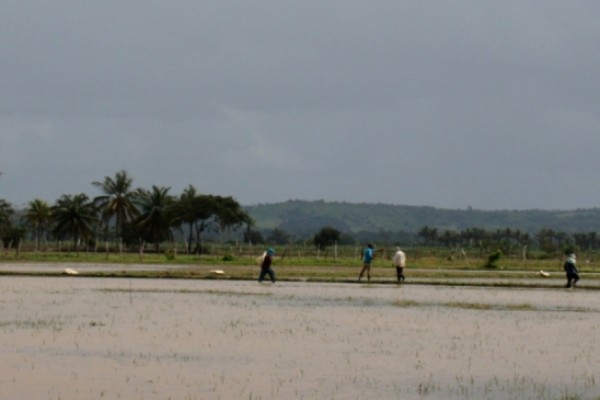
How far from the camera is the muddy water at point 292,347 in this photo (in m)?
13.7

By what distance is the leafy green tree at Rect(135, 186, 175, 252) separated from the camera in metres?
110

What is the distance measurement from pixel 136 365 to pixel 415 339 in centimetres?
655

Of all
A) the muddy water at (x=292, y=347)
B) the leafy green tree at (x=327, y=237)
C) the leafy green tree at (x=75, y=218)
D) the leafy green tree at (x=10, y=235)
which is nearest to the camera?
the muddy water at (x=292, y=347)

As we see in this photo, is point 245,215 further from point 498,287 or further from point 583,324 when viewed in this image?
point 583,324

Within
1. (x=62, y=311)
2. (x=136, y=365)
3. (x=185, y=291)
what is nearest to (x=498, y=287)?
(x=185, y=291)

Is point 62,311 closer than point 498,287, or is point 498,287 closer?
point 62,311

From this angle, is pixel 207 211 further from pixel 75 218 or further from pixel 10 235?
pixel 10 235

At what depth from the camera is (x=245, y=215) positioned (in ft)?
376

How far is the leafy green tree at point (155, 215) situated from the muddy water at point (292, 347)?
76727 millimetres

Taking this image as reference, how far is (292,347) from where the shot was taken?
1830cm

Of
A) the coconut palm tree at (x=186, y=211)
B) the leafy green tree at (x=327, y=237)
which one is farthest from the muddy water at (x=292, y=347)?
the leafy green tree at (x=327, y=237)

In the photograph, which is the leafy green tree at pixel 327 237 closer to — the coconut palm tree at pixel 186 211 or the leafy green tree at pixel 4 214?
the coconut palm tree at pixel 186 211

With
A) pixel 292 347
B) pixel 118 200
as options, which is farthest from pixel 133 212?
pixel 292 347

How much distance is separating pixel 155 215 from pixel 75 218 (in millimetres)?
8390
